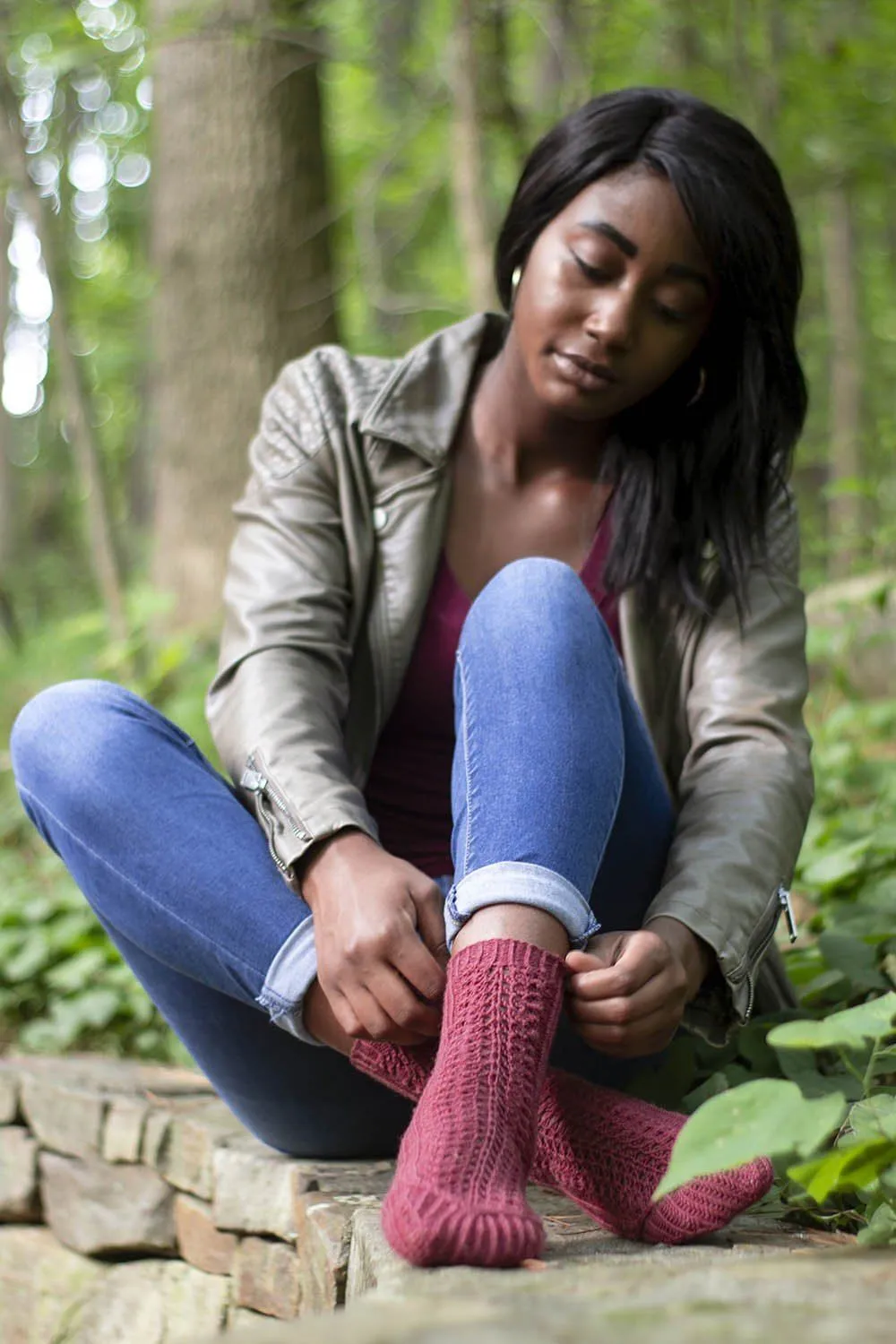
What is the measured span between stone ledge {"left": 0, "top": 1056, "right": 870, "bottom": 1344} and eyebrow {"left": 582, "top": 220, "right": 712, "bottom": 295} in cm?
123

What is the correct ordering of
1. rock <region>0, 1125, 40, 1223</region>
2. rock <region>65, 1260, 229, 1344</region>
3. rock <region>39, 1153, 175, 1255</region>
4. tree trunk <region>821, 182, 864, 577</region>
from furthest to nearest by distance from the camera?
tree trunk <region>821, 182, 864, 577</region> → rock <region>0, 1125, 40, 1223</region> → rock <region>39, 1153, 175, 1255</region> → rock <region>65, 1260, 229, 1344</region>

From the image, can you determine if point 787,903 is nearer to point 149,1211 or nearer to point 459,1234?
point 459,1234

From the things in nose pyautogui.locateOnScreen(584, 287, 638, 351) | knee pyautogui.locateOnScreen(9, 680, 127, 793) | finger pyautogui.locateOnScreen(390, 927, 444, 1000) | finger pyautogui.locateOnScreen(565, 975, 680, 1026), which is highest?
nose pyautogui.locateOnScreen(584, 287, 638, 351)

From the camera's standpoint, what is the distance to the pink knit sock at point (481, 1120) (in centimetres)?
123

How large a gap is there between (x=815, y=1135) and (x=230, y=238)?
3859 millimetres

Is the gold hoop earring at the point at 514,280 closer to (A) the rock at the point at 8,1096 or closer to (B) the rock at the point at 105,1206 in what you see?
(B) the rock at the point at 105,1206

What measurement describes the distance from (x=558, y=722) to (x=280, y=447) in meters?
0.83

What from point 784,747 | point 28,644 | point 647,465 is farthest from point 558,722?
point 28,644

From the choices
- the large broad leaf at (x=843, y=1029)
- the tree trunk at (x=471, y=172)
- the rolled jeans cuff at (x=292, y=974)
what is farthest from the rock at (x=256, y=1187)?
the tree trunk at (x=471, y=172)

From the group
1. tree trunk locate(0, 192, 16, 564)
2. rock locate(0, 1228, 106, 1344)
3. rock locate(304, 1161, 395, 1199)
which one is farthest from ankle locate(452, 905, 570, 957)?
tree trunk locate(0, 192, 16, 564)

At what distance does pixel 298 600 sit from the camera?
2008 mm

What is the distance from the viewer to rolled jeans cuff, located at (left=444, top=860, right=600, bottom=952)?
1.45 m

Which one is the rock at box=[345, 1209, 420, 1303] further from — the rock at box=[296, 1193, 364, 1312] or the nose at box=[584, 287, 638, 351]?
the nose at box=[584, 287, 638, 351]

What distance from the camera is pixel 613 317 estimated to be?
78.6 inches
